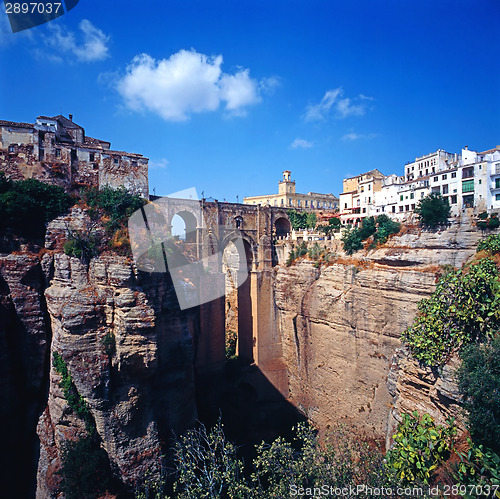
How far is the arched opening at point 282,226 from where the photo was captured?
3104 cm

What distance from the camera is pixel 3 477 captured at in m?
11.2

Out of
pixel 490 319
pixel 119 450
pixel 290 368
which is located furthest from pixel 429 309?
pixel 290 368

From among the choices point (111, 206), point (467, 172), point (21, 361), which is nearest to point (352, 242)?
point (467, 172)

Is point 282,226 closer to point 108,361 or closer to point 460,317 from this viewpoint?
point 108,361

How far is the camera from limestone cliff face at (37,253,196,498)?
1084 cm

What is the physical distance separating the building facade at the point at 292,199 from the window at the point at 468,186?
17.7 m

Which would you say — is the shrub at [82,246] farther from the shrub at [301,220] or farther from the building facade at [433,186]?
the shrub at [301,220]

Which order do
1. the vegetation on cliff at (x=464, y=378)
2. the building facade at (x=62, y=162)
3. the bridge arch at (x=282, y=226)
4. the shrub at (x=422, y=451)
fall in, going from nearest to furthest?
the vegetation on cliff at (x=464, y=378), the shrub at (x=422, y=451), the building facade at (x=62, y=162), the bridge arch at (x=282, y=226)

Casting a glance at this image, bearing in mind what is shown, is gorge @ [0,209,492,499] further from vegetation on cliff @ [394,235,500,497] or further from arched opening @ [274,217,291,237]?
arched opening @ [274,217,291,237]

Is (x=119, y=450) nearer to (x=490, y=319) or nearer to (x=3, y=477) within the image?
(x=3, y=477)

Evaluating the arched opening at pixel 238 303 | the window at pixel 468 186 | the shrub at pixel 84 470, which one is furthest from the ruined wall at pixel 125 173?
the window at pixel 468 186

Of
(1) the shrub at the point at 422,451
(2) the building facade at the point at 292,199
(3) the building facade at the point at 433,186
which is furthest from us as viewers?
(2) the building facade at the point at 292,199

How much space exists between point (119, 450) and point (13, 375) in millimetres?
4316

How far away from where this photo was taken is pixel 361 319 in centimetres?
1838
